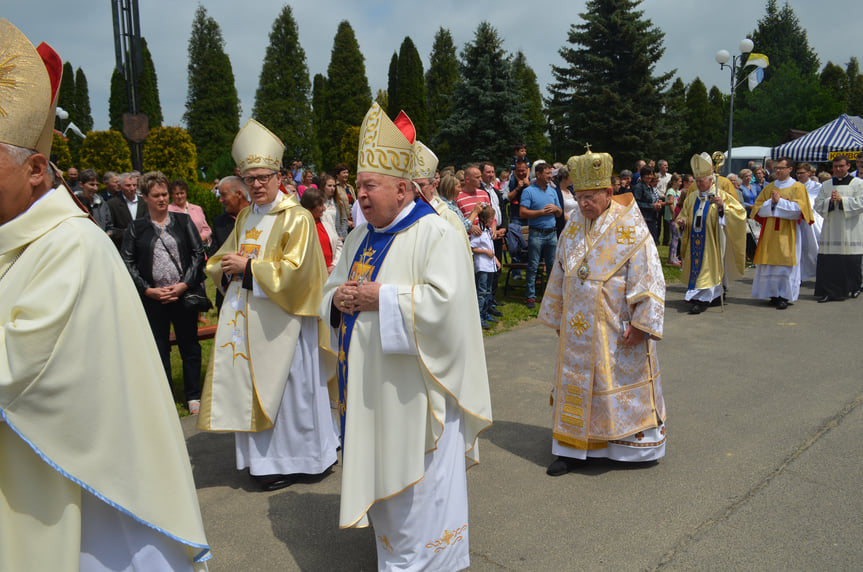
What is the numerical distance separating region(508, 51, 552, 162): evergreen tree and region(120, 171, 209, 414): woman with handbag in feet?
81.1

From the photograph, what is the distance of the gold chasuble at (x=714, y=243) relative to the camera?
9867 millimetres

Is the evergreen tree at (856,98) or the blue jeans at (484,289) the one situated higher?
the evergreen tree at (856,98)

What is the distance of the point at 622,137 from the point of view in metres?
34.4

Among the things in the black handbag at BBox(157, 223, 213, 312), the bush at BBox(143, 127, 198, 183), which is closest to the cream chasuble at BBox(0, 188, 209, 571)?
the black handbag at BBox(157, 223, 213, 312)

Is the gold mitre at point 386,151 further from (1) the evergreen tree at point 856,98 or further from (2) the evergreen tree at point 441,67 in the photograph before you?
(1) the evergreen tree at point 856,98

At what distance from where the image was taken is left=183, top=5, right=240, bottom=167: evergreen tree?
4459cm

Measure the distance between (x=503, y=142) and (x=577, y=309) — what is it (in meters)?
25.1

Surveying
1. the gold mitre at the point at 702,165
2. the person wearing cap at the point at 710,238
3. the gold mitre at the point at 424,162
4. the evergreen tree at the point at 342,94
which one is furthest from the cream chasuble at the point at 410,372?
the evergreen tree at the point at 342,94

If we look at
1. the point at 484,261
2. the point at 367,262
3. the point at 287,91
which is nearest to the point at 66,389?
the point at 367,262

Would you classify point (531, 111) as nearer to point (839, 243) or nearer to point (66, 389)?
point (839, 243)

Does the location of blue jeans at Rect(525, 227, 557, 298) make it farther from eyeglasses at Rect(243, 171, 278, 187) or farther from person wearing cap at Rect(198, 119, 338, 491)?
eyeglasses at Rect(243, 171, 278, 187)

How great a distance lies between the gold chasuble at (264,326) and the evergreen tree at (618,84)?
31736mm

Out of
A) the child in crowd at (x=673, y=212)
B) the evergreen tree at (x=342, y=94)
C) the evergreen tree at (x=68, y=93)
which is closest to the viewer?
the child in crowd at (x=673, y=212)

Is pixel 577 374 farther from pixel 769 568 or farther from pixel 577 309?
pixel 769 568
